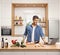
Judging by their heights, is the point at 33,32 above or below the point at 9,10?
below

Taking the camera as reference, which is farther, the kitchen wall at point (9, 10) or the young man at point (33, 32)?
the kitchen wall at point (9, 10)

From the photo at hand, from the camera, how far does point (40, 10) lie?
6191 millimetres

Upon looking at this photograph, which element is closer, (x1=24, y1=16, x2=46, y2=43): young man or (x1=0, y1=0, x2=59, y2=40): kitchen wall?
(x1=24, y1=16, x2=46, y2=43): young man

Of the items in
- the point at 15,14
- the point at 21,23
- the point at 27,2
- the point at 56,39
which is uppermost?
the point at 27,2

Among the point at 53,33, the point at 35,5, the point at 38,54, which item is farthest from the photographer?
the point at 35,5

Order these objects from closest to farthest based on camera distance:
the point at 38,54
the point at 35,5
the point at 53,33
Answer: the point at 38,54
the point at 53,33
the point at 35,5

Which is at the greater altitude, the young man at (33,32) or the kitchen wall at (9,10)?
the kitchen wall at (9,10)

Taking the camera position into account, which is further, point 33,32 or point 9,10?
point 9,10

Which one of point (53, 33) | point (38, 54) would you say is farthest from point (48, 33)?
point (38, 54)

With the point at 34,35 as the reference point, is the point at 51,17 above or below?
above

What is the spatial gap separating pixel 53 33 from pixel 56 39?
264 millimetres

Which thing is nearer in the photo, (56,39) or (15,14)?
(56,39)

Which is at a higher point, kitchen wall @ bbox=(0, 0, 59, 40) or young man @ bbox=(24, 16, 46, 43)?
kitchen wall @ bbox=(0, 0, 59, 40)

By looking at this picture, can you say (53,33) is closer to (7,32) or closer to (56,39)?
(56,39)
